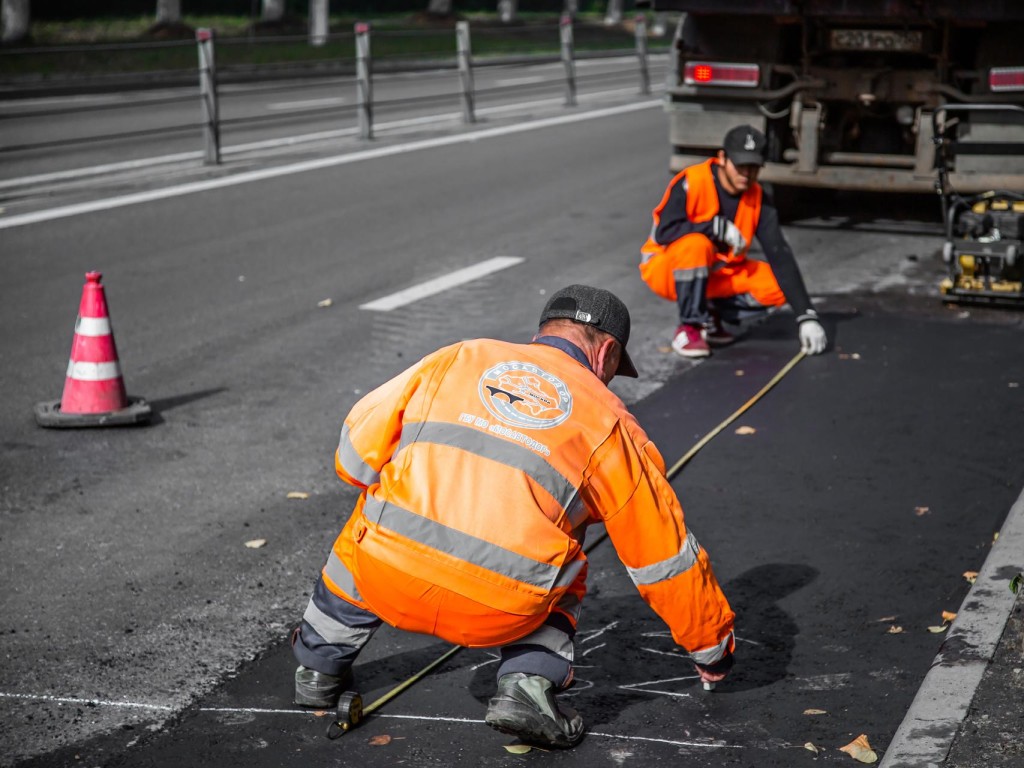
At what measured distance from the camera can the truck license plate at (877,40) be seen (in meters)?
9.80

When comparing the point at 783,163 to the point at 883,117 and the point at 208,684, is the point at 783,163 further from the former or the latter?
the point at 208,684

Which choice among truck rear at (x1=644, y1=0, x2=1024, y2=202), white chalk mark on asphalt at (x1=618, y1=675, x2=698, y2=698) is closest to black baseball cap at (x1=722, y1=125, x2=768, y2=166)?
truck rear at (x1=644, y1=0, x2=1024, y2=202)

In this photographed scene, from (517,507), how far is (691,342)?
14.0 ft

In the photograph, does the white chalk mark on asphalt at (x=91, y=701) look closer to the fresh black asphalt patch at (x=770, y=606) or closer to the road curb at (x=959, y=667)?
the fresh black asphalt patch at (x=770, y=606)

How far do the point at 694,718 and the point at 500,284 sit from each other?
216 inches

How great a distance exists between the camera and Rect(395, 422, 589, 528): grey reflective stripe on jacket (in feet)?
10.4

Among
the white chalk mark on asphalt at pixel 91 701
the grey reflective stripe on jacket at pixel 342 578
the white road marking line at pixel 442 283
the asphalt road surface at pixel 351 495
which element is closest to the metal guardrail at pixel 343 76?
the asphalt road surface at pixel 351 495

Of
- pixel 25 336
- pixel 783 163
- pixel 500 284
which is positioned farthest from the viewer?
pixel 783 163

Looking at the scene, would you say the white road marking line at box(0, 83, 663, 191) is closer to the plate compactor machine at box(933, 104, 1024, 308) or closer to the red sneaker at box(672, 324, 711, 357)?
the red sneaker at box(672, 324, 711, 357)

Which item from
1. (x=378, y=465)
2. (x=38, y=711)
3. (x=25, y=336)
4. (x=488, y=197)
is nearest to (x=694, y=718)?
(x=378, y=465)

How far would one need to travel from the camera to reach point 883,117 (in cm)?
1038

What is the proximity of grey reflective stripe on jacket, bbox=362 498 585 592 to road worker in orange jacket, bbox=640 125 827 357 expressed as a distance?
417 centimetres

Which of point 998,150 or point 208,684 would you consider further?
point 998,150

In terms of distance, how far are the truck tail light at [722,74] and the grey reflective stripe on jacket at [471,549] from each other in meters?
7.79
